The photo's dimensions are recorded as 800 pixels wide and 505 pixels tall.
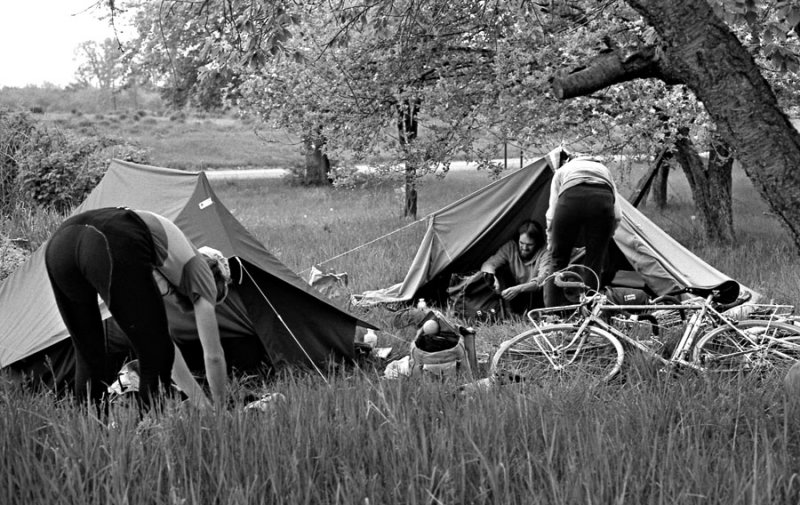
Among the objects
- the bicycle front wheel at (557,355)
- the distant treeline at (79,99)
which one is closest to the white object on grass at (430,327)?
the bicycle front wheel at (557,355)

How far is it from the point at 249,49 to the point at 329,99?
4.02 m

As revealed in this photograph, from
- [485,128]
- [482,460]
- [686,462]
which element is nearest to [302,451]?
[482,460]

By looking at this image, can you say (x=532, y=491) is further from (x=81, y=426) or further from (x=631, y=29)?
(x=631, y=29)

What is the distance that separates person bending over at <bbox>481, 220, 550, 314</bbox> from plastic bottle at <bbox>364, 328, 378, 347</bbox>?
1429 millimetres

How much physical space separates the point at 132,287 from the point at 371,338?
2.68m

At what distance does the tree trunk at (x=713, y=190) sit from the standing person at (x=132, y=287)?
27.2 feet

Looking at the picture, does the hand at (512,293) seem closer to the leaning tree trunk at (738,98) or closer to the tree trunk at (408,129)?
the tree trunk at (408,129)

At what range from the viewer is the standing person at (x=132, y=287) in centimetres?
376

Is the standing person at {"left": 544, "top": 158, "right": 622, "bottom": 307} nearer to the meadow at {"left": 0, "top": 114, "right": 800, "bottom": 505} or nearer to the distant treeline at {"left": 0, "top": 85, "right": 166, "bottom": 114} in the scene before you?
the meadow at {"left": 0, "top": 114, "right": 800, "bottom": 505}

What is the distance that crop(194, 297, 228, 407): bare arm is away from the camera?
158 inches

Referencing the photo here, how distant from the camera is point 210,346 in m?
4.02

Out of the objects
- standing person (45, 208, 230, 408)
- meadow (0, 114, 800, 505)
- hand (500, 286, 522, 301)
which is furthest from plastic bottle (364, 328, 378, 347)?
standing person (45, 208, 230, 408)

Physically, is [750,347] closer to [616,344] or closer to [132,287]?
[616,344]

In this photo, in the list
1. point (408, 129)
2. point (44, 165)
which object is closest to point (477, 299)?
point (408, 129)
